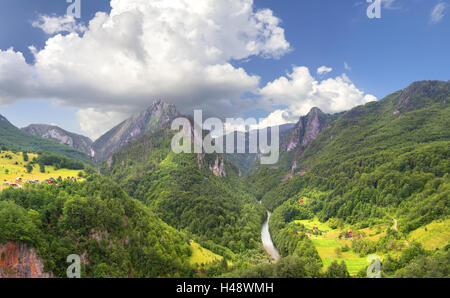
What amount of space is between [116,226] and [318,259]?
237ft

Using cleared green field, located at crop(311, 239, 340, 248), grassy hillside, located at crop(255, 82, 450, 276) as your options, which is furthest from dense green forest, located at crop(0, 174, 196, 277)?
cleared green field, located at crop(311, 239, 340, 248)

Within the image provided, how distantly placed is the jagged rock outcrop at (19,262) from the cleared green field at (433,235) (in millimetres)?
110353

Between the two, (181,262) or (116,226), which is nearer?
(116,226)

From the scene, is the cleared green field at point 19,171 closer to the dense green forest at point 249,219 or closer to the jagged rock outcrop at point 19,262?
the dense green forest at point 249,219

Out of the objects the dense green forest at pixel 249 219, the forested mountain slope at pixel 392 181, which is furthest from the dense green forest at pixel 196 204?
the forested mountain slope at pixel 392 181

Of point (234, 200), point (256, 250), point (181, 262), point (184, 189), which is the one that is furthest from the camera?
point (234, 200)

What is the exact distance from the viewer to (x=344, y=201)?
141m

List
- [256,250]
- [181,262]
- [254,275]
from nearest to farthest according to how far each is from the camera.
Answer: [254,275]
[181,262]
[256,250]

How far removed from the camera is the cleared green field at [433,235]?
2940 inches

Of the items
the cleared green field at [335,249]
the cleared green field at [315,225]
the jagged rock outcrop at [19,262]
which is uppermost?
the jagged rock outcrop at [19,262]

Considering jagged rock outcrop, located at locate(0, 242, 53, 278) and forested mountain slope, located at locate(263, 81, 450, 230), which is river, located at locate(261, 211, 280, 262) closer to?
forested mountain slope, located at locate(263, 81, 450, 230)

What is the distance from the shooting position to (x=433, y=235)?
78875 millimetres
